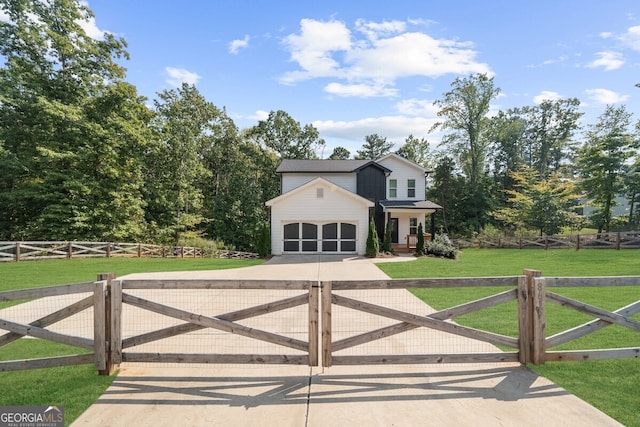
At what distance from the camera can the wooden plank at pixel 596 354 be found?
13.9 ft

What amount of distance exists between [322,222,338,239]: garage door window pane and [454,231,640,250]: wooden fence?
12444 mm

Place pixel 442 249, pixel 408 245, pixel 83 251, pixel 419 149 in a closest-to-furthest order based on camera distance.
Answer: pixel 83 251 → pixel 442 249 → pixel 408 245 → pixel 419 149

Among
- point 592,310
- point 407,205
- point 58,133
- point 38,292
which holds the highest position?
point 58,133

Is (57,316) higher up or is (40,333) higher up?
(57,316)

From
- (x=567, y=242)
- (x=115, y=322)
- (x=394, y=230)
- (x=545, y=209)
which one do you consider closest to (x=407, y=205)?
(x=394, y=230)

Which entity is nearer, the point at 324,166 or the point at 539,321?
the point at 539,321

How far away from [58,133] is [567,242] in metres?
37.6

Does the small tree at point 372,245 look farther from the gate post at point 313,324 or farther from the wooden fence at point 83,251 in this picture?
the gate post at point 313,324

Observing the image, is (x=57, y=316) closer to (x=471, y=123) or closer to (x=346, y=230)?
(x=346, y=230)

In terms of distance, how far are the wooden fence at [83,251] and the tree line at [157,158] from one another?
381cm

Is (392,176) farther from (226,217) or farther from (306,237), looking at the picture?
(226,217)

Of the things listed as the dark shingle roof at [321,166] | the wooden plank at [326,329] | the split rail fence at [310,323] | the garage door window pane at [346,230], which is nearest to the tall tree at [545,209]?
the dark shingle roof at [321,166]

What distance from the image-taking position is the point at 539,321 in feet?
14.0

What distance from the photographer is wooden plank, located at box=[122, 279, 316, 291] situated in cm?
423
